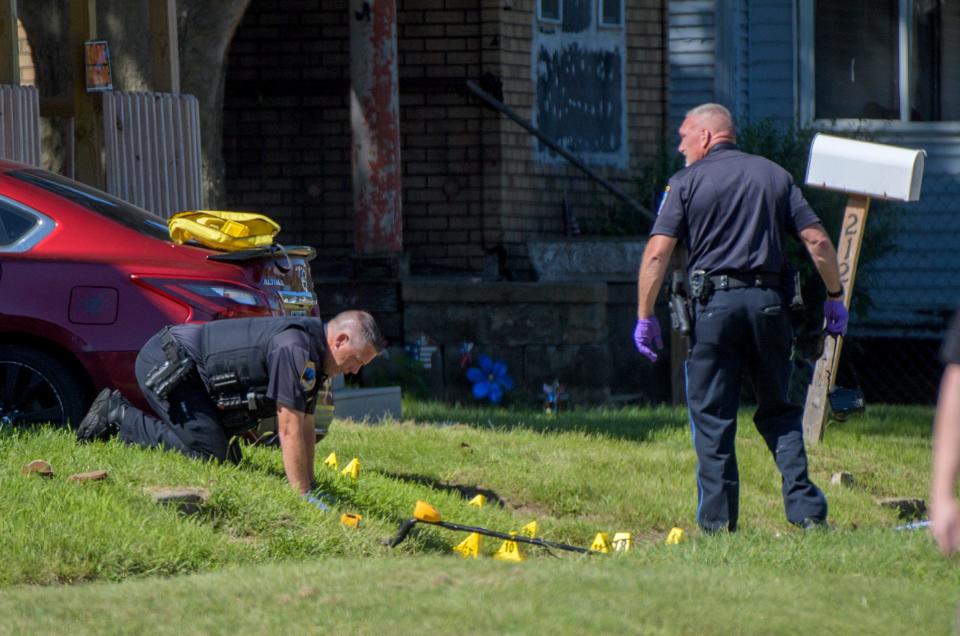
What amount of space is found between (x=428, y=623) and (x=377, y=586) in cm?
51

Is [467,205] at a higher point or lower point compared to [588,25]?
lower

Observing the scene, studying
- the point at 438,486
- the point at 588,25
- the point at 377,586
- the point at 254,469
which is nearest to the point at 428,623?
the point at 377,586

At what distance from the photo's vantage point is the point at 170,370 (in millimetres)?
7172

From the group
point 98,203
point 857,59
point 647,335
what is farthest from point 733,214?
point 857,59

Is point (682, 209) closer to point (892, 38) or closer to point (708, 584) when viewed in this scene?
point (708, 584)

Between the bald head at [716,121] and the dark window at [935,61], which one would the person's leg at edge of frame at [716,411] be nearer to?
the bald head at [716,121]

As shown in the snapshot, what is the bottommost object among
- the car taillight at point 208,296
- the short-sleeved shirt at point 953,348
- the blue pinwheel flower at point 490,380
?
the blue pinwheel flower at point 490,380

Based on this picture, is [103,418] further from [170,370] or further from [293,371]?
[293,371]

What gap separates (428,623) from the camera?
4.69m

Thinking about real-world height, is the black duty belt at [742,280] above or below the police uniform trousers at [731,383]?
above

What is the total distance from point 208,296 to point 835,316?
293cm

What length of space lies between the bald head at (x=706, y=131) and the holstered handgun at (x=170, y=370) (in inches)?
95.1

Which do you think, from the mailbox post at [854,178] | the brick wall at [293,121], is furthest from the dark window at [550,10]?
the mailbox post at [854,178]

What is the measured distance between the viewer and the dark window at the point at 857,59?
1598 cm
